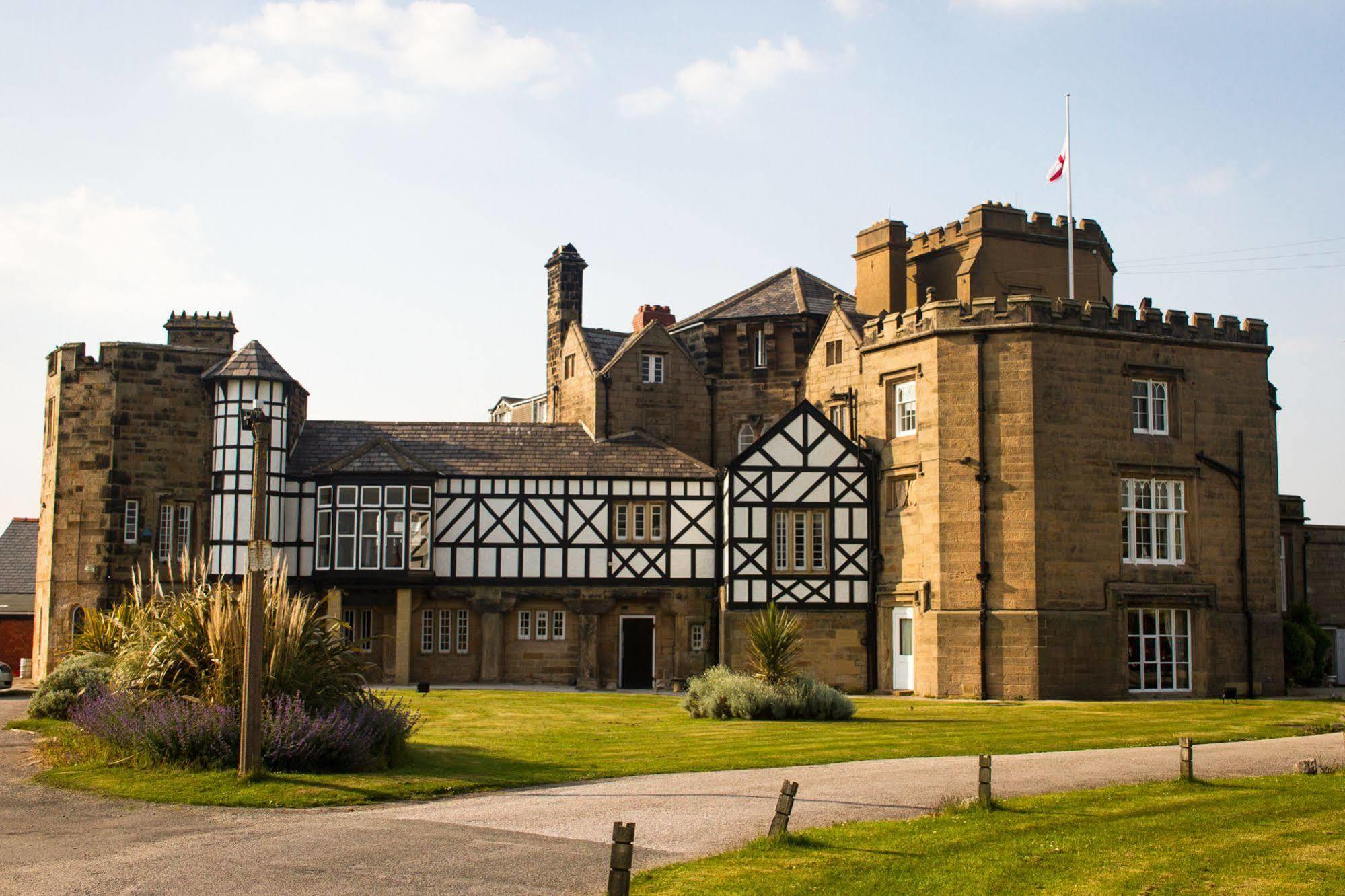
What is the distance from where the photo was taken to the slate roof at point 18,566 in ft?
154

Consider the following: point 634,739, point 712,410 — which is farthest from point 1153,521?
point 634,739

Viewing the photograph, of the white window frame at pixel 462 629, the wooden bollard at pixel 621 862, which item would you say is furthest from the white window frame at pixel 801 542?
the wooden bollard at pixel 621 862

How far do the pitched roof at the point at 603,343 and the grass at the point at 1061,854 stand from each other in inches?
1114

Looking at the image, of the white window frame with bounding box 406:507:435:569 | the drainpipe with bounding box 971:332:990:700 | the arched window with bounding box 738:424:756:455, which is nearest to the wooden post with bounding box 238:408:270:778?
the drainpipe with bounding box 971:332:990:700

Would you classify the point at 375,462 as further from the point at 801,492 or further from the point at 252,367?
the point at 801,492

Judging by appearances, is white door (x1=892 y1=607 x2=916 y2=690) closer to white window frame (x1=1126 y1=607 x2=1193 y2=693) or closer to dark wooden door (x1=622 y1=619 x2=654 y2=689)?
white window frame (x1=1126 y1=607 x2=1193 y2=693)

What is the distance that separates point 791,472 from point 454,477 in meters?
9.31

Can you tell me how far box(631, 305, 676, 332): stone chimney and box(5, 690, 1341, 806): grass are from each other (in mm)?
17630

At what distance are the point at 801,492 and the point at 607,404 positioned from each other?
8.28 metres

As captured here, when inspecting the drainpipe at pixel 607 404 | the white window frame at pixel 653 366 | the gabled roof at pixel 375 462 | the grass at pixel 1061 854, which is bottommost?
the grass at pixel 1061 854

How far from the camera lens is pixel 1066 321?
32000 mm

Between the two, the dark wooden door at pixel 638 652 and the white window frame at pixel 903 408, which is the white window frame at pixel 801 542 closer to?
the white window frame at pixel 903 408

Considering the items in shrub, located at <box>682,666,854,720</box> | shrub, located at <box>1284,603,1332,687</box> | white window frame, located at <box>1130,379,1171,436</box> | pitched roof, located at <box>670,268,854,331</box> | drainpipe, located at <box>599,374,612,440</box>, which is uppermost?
pitched roof, located at <box>670,268,854,331</box>

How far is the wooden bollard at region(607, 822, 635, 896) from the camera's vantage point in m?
9.12
